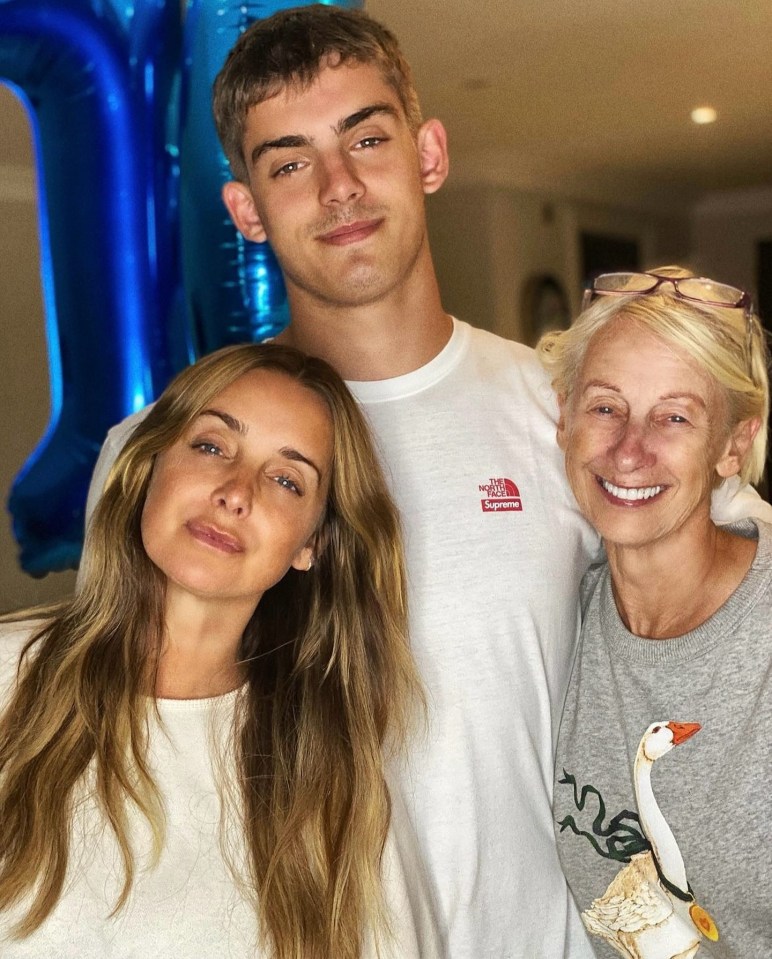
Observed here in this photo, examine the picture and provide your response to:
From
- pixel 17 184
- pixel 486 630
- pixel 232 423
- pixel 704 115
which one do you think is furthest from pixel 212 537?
pixel 704 115

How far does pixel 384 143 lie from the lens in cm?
174

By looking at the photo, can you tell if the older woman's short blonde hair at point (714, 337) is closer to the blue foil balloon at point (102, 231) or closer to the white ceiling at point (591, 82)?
the blue foil balloon at point (102, 231)

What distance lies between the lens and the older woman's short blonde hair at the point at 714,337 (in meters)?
1.52

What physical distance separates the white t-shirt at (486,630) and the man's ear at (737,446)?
0.25 m

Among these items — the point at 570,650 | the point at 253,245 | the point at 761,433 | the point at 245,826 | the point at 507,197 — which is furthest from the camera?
the point at 507,197

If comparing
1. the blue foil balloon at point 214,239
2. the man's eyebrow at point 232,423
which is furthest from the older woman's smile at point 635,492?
the blue foil balloon at point 214,239

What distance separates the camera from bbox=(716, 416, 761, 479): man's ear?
5.16 feet

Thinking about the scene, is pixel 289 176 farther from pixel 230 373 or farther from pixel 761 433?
pixel 761 433

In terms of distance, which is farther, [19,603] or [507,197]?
[507,197]

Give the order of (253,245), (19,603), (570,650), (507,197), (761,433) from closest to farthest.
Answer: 1. (761,433)
2. (570,650)
3. (19,603)
4. (253,245)
5. (507,197)

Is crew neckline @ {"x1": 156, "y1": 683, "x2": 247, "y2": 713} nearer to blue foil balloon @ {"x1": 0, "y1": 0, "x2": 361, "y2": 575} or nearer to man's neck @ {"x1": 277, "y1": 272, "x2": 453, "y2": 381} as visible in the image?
man's neck @ {"x1": 277, "y1": 272, "x2": 453, "y2": 381}

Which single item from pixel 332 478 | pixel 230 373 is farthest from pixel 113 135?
pixel 332 478

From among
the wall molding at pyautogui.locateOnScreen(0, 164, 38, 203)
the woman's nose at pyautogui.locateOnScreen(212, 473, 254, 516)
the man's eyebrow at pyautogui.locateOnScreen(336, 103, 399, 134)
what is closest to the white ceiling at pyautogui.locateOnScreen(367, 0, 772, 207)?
the wall molding at pyautogui.locateOnScreen(0, 164, 38, 203)

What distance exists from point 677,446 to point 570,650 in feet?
1.20
